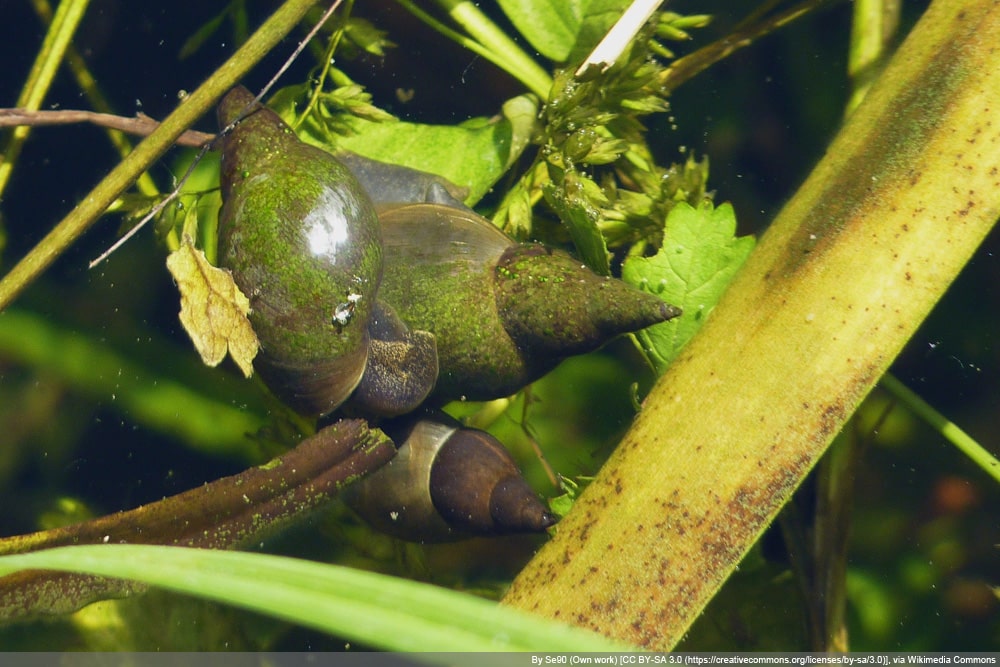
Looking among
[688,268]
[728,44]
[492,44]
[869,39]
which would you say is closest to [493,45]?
[492,44]

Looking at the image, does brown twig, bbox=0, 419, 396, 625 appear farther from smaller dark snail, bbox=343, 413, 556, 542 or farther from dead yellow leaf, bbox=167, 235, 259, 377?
dead yellow leaf, bbox=167, 235, 259, 377

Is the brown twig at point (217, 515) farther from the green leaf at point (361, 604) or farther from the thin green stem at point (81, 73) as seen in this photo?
the thin green stem at point (81, 73)

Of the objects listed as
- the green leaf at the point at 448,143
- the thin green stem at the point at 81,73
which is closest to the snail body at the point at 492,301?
the green leaf at the point at 448,143

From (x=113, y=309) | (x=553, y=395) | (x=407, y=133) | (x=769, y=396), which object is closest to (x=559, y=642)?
(x=769, y=396)

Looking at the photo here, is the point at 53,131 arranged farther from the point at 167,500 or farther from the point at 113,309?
the point at 167,500

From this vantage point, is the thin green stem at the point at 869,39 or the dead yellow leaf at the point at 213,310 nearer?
the dead yellow leaf at the point at 213,310

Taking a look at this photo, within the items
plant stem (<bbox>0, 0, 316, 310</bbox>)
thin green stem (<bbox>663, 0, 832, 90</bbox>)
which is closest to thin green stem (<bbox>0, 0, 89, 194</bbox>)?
plant stem (<bbox>0, 0, 316, 310</bbox>)
